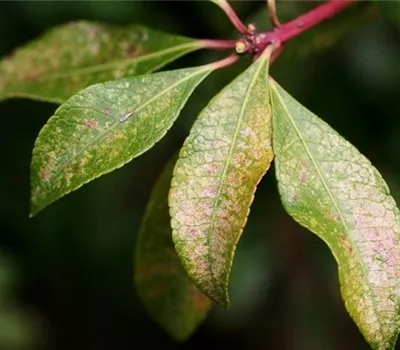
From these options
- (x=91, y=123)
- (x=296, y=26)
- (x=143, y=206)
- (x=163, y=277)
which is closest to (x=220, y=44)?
(x=296, y=26)

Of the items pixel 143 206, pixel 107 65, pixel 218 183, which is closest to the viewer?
pixel 218 183

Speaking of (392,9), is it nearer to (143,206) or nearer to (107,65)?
(107,65)

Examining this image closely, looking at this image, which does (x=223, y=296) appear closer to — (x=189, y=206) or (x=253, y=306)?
(x=189, y=206)

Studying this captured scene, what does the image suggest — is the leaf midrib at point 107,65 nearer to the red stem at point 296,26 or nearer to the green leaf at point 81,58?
the green leaf at point 81,58

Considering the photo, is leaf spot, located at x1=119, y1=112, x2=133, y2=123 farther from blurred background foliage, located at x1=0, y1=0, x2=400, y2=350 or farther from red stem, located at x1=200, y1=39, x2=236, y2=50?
blurred background foliage, located at x1=0, y1=0, x2=400, y2=350

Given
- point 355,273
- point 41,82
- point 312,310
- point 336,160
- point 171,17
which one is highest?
point 171,17

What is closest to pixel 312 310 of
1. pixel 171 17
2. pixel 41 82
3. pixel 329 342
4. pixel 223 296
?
pixel 329 342
